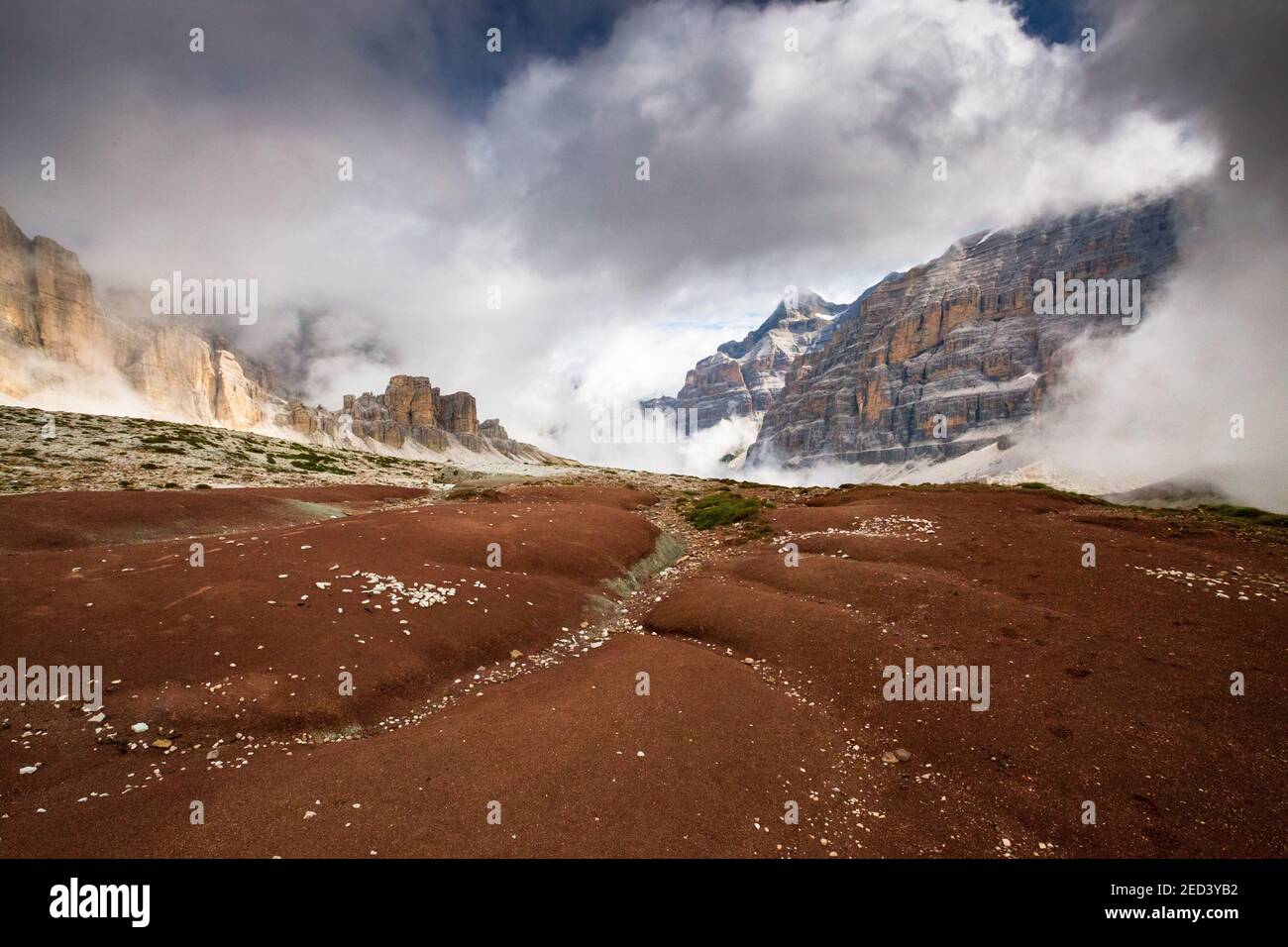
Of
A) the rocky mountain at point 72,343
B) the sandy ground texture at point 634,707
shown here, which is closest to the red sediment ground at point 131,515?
the sandy ground texture at point 634,707

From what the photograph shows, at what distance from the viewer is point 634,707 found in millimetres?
12156

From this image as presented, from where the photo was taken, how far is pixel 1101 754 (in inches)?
384

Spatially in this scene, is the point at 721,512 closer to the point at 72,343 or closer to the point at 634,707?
the point at 634,707

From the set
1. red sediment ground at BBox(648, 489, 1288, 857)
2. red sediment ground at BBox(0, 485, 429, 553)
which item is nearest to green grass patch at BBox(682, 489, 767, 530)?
red sediment ground at BBox(648, 489, 1288, 857)

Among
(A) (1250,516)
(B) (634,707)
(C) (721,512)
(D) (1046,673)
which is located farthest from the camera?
(C) (721,512)

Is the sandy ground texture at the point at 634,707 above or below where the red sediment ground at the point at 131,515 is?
below

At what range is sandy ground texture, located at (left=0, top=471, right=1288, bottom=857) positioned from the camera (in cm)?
823

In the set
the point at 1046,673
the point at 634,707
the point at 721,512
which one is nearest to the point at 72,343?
the point at 721,512

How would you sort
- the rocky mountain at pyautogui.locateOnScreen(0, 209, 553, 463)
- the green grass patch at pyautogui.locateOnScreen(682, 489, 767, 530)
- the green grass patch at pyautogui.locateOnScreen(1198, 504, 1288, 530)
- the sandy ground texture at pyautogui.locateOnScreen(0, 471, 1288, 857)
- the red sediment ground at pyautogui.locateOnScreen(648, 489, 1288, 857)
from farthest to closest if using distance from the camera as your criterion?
the rocky mountain at pyautogui.locateOnScreen(0, 209, 553, 463)
the green grass patch at pyautogui.locateOnScreen(682, 489, 767, 530)
the green grass patch at pyautogui.locateOnScreen(1198, 504, 1288, 530)
the red sediment ground at pyautogui.locateOnScreen(648, 489, 1288, 857)
the sandy ground texture at pyautogui.locateOnScreen(0, 471, 1288, 857)

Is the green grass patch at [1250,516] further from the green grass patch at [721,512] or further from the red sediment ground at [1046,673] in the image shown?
the green grass patch at [721,512]

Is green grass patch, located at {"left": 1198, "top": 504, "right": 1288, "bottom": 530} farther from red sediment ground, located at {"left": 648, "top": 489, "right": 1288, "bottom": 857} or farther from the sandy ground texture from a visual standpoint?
the sandy ground texture

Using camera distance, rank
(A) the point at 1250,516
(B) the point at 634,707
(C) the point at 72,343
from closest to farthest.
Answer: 1. (B) the point at 634,707
2. (A) the point at 1250,516
3. (C) the point at 72,343

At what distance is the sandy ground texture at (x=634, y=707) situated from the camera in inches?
324
